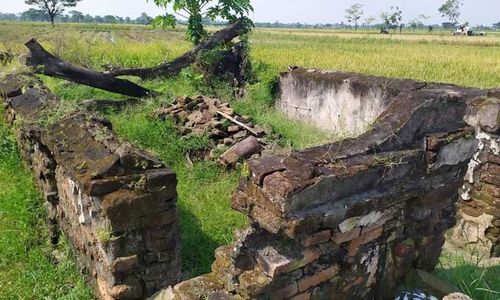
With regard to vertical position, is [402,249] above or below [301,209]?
below

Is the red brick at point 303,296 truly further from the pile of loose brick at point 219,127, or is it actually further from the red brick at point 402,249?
the pile of loose brick at point 219,127

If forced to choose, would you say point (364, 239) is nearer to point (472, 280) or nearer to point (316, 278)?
point (316, 278)

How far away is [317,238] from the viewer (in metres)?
2.22

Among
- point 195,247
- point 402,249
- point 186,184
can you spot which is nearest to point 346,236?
point 402,249

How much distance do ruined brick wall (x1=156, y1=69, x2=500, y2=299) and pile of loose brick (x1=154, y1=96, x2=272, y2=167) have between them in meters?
3.72

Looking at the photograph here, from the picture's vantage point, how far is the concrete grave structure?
2193 millimetres

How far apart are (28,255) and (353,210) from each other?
131 inches

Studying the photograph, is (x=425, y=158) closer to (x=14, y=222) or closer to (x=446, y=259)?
(x=446, y=259)

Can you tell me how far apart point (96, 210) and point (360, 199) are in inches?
73.9

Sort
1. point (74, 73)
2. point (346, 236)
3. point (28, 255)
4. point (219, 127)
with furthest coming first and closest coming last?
1. point (74, 73)
2. point (219, 127)
3. point (28, 255)
4. point (346, 236)

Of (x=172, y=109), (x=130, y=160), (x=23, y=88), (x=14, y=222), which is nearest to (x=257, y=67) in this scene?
(x=172, y=109)

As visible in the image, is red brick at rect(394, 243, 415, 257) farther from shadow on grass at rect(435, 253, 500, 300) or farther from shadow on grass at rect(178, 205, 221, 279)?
shadow on grass at rect(178, 205, 221, 279)

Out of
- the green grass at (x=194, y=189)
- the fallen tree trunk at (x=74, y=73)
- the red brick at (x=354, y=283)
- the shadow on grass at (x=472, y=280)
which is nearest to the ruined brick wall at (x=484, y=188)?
the shadow on grass at (x=472, y=280)

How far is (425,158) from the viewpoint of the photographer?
8.75ft
